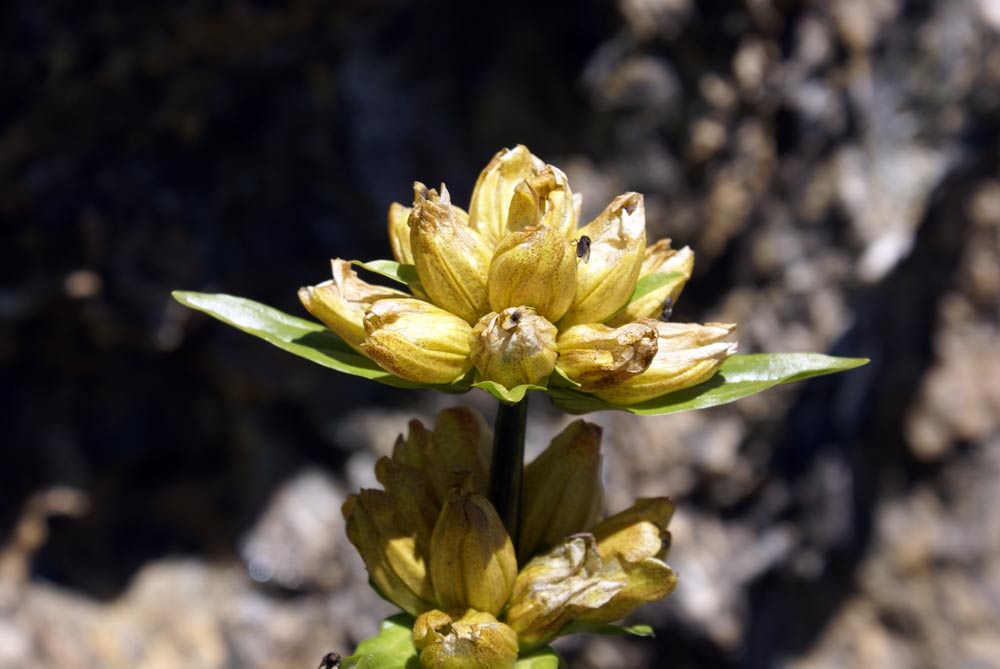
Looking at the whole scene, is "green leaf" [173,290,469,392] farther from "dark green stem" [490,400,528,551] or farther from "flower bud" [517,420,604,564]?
"flower bud" [517,420,604,564]

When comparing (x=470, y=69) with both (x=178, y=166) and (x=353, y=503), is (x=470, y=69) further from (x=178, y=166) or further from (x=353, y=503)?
(x=353, y=503)

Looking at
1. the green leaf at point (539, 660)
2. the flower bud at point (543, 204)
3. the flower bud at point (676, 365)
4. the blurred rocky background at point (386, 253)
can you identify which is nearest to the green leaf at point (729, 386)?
the flower bud at point (676, 365)

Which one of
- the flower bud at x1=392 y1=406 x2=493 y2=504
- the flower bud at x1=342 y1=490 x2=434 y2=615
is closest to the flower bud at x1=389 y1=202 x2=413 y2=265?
the flower bud at x1=392 y1=406 x2=493 y2=504

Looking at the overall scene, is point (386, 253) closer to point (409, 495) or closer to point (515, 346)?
point (409, 495)

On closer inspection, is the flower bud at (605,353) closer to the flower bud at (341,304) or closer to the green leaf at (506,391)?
the green leaf at (506,391)

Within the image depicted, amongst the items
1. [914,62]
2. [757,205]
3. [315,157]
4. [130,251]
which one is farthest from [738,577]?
[130,251]

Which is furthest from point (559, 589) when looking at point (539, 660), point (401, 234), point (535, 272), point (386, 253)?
point (386, 253)
